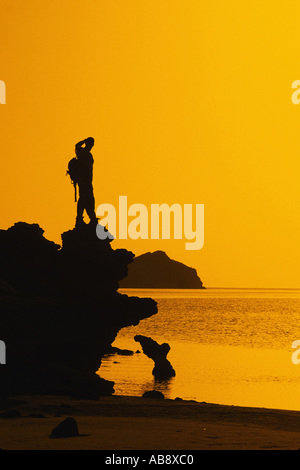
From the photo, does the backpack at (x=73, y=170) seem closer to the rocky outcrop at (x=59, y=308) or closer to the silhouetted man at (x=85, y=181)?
the silhouetted man at (x=85, y=181)

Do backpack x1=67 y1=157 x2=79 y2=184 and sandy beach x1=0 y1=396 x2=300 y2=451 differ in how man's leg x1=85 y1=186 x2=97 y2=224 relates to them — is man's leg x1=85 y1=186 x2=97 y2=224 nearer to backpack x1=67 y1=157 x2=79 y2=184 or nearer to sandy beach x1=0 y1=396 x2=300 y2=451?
backpack x1=67 y1=157 x2=79 y2=184

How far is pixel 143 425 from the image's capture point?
22.5 metres

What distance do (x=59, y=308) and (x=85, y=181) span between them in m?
5.85

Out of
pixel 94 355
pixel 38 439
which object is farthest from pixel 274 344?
pixel 38 439

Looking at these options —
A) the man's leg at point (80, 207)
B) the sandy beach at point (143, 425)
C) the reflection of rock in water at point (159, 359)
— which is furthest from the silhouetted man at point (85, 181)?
the reflection of rock in water at point (159, 359)

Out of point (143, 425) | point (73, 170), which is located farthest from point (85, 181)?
point (143, 425)

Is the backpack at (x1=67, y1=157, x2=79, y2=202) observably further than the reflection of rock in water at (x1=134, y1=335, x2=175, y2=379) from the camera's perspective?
No

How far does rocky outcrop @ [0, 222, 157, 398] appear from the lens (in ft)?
106

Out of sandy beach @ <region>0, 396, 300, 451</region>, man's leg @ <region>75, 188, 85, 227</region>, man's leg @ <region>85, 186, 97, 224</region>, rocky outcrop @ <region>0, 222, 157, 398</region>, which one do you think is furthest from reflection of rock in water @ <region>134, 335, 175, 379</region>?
sandy beach @ <region>0, 396, 300, 451</region>

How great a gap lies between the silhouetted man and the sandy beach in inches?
351

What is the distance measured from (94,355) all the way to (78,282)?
11.3ft

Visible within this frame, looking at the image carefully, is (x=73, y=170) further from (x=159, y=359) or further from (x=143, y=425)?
(x=159, y=359)

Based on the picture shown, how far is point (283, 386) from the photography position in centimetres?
5038

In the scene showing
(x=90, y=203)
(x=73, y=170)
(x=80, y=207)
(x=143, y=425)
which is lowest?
(x=143, y=425)
